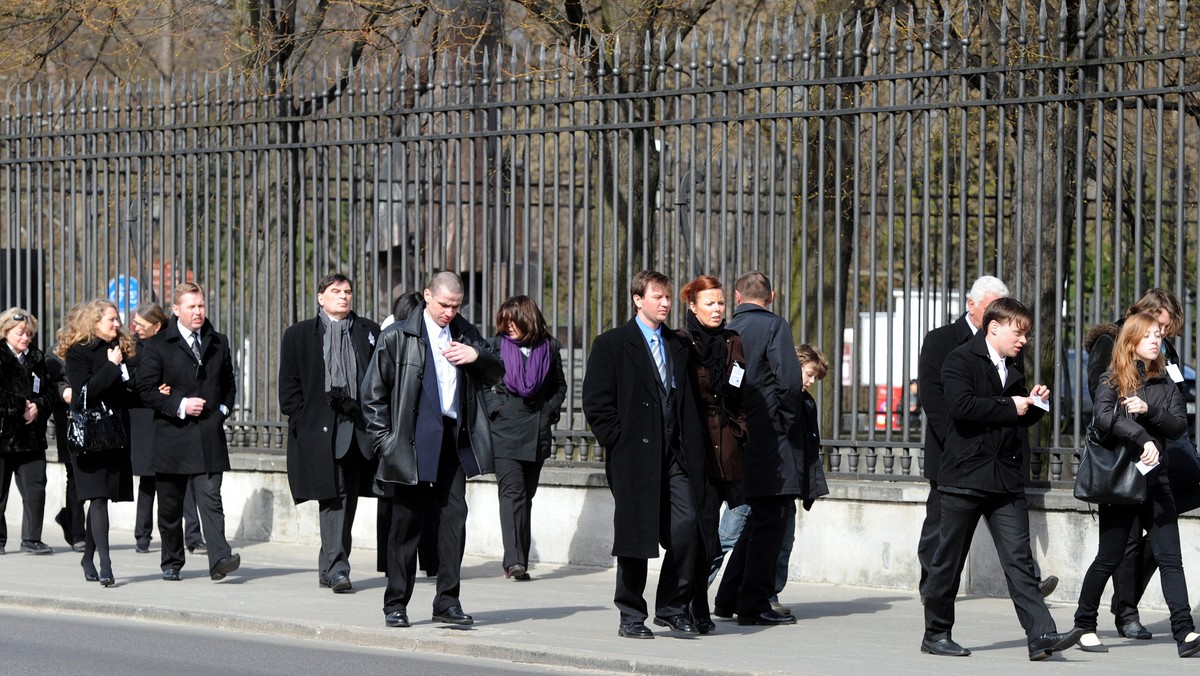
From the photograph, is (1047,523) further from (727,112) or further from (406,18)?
(406,18)

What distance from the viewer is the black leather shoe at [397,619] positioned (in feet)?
29.1

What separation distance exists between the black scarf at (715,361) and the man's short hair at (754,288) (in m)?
0.53

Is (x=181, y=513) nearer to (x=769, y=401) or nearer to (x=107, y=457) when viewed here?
(x=107, y=457)

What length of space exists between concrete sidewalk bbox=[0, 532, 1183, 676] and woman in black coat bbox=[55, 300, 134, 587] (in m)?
0.31

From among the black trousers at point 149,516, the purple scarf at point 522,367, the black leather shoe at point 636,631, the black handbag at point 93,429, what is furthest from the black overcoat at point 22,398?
the black leather shoe at point 636,631

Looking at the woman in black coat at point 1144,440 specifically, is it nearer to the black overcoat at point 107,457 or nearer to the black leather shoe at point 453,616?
the black leather shoe at point 453,616

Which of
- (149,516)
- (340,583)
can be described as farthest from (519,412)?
(149,516)

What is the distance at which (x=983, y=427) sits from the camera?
7797 mm

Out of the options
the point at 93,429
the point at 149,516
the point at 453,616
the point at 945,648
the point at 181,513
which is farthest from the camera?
the point at 149,516

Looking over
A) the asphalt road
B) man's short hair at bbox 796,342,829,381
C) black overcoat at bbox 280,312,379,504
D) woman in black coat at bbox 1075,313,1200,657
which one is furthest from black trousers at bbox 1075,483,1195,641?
black overcoat at bbox 280,312,379,504

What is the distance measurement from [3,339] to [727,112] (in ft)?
15.9

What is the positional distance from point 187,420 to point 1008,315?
4.91 metres

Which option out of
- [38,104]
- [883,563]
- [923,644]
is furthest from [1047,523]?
[38,104]

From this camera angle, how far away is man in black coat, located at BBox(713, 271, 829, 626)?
8961 millimetres
